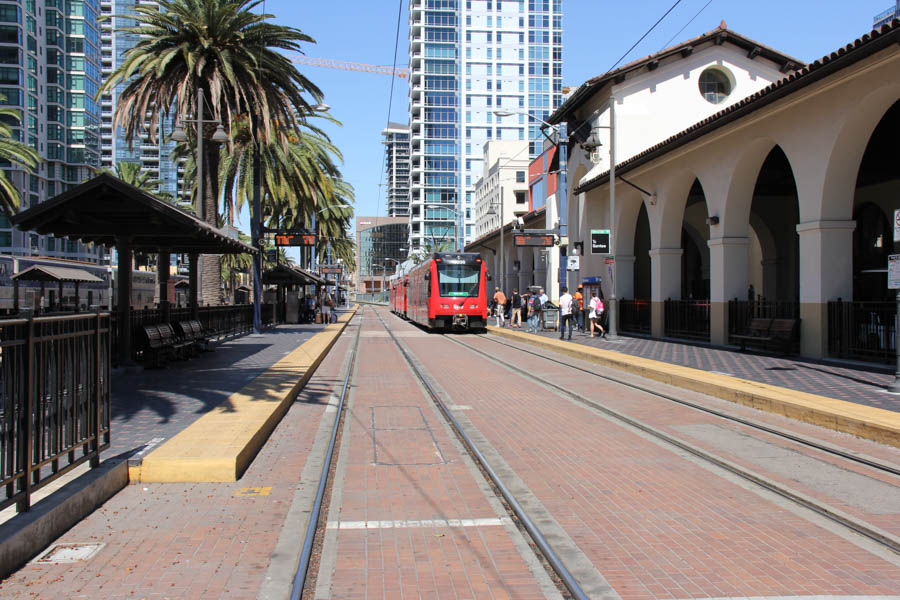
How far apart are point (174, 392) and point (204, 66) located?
15.0 metres

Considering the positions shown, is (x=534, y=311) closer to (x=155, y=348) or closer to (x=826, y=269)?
(x=826, y=269)

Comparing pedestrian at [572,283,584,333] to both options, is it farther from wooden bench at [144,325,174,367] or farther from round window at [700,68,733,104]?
wooden bench at [144,325,174,367]

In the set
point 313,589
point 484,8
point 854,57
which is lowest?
point 313,589

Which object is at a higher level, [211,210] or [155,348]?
[211,210]

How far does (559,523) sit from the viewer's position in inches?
227

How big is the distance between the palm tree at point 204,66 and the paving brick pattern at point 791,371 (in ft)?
46.2

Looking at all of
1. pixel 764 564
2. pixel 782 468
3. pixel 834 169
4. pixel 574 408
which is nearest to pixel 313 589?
pixel 764 564

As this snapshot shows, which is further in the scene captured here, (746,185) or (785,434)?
(746,185)

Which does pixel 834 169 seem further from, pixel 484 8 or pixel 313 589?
pixel 484 8

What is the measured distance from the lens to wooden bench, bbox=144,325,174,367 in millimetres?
15306

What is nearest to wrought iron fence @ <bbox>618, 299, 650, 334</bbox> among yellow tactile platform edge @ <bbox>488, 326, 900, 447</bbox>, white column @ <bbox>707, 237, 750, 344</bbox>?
white column @ <bbox>707, 237, 750, 344</bbox>

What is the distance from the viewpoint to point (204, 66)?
23.3 m

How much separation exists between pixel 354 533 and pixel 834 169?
15317 millimetres

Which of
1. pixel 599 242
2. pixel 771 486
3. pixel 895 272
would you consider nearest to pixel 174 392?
pixel 771 486
